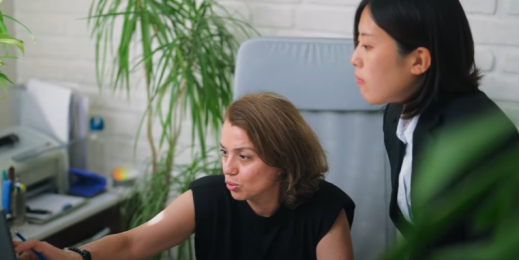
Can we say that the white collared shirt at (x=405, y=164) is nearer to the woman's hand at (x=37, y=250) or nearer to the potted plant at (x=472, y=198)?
the woman's hand at (x=37, y=250)

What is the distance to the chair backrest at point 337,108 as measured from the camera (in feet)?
5.51

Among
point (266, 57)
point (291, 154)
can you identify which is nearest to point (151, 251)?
point (291, 154)

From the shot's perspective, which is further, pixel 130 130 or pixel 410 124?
pixel 130 130

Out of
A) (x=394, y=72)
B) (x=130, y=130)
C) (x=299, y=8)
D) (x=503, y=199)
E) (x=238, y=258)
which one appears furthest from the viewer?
(x=130, y=130)

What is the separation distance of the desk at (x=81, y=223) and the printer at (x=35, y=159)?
14 centimetres

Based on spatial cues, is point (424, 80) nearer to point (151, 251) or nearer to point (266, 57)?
point (266, 57)

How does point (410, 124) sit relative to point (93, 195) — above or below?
above

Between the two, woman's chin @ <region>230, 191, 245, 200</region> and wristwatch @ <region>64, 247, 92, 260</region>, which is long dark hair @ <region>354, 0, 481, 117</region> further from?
→ wristwatch @ <region>64, 247, 92, 260</region>

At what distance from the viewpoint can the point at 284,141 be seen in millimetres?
1366

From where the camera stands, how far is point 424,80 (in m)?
1.35

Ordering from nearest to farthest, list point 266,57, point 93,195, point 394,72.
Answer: point 394,72 < point 266,57 < point 93,195

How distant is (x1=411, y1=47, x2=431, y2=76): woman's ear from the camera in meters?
1.31

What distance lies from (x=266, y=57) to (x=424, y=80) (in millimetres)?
465

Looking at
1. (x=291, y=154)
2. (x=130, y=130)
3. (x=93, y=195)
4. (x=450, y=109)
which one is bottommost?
(x=93, y=195)
